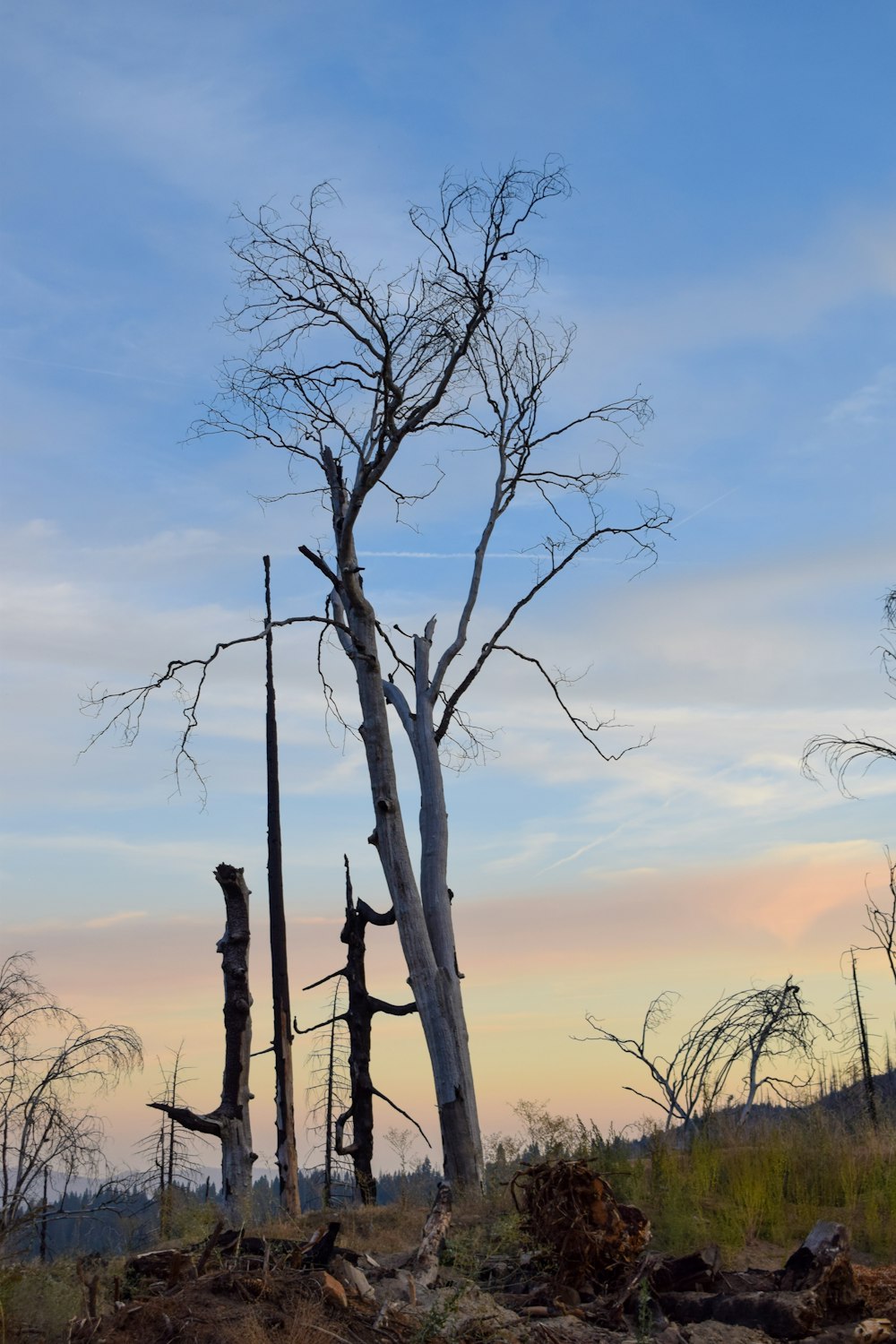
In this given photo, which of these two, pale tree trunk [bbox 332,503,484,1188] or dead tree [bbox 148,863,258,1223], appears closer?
pale tree trunk [bbox 332,503,484,1188]

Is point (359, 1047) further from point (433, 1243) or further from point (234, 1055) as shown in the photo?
point (433, 1243)

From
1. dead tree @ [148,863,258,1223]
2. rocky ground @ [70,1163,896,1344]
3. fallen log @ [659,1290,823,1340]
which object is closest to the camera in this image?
rocky ground @ [70,1163,896,1344]

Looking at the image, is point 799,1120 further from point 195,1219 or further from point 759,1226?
point 195,1219

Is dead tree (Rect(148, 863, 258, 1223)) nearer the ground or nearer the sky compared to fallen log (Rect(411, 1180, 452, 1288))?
nearer the sky

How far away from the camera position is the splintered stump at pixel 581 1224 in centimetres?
836

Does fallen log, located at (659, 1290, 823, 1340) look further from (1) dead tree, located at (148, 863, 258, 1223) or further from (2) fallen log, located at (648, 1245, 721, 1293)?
(1) dead tree, located at (148, 863, 258, 1223)

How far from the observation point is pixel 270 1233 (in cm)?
1149

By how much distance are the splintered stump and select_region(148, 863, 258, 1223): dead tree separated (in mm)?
8065

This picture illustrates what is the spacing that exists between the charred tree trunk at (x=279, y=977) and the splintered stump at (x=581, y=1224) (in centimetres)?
816

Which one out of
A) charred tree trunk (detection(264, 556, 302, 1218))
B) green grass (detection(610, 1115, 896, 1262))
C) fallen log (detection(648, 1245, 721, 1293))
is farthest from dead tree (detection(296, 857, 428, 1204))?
fallen log (detection(648, 1245, 721, 1293))

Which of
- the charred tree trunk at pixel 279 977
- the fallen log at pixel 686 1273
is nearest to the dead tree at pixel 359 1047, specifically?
Answer: the charred tree trunk at pixel 279 977

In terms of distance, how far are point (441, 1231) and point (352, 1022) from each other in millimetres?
10307

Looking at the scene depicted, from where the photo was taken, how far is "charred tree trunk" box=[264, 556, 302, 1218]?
56.9 ft

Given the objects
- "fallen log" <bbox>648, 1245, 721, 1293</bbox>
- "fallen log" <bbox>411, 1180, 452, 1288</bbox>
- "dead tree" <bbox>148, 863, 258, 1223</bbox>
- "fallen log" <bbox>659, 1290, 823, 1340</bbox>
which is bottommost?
"fallen log" <bbox>659, 1290, 823, 1340</bbox>
